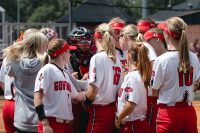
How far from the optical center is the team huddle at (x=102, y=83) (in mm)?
6852

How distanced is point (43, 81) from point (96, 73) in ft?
2.39

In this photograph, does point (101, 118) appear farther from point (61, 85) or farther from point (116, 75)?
point (61, 85)

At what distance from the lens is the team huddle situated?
22.5 ft

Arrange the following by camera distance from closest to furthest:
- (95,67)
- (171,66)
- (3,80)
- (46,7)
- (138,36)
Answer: (171,66), (95,67), (138,36), (3,80), (46,7)

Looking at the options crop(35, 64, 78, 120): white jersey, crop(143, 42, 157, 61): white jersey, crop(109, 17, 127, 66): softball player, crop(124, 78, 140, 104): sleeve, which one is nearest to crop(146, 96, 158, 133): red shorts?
crop(143, 42, 157, 61): white jersey

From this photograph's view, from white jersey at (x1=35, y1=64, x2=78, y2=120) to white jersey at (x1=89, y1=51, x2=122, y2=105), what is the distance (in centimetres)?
42

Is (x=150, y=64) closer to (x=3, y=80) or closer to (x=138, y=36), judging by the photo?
(x=138, y=36)

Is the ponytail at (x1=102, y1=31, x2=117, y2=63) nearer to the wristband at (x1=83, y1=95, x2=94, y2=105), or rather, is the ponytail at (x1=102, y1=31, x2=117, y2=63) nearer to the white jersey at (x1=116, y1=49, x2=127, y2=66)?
the wristband at (x1=83, y1=95, x2=94, y2=105)

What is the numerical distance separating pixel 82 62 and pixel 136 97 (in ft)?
4.60

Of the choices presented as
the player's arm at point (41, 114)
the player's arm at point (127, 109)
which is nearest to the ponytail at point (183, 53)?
the player's arm at point (127, 109)

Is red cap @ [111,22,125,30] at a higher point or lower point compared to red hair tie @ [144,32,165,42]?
higher

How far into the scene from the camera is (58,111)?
6941 millimetres

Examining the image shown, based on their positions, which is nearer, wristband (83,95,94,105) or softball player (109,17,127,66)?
wristband (83,95,94,105)

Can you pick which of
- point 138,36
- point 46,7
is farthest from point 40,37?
point 46,7
